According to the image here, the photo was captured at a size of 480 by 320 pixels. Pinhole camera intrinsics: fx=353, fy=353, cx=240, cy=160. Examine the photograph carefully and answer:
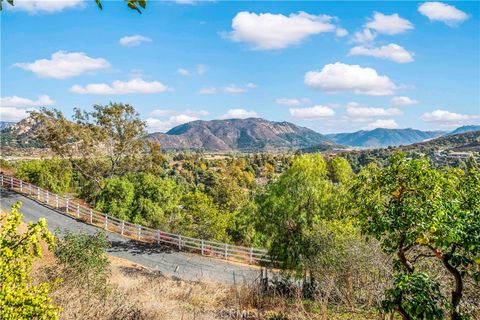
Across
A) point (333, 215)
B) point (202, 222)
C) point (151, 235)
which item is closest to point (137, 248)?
point (151, 235)

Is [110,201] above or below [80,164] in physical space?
below

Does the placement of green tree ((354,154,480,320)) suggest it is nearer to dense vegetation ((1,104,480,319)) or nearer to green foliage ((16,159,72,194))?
dense vegetation ((1,104,480,319))

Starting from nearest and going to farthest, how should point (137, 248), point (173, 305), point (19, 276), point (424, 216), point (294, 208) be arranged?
point (19, 276)
point (424, 216)
point (173, 305)
point (294, 208)
point (137, 248)

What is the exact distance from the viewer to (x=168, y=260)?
2120 cm

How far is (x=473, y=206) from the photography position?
6391 millimetres

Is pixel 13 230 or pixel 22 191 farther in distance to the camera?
pixel 22 191

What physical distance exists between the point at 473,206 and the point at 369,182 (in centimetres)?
232

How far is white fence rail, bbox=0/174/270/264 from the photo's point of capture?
22.9m

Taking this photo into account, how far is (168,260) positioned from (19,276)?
1838 cm

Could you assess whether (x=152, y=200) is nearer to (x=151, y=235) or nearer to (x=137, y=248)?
(x=151, y=235)

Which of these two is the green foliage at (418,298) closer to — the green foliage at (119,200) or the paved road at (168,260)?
the paved road at (168,260)

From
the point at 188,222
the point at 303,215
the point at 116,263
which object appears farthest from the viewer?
the point at 188,222

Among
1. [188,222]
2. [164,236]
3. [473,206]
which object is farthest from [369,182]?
[188,222]

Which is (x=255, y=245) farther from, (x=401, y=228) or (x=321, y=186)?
(x=401, y=228)
